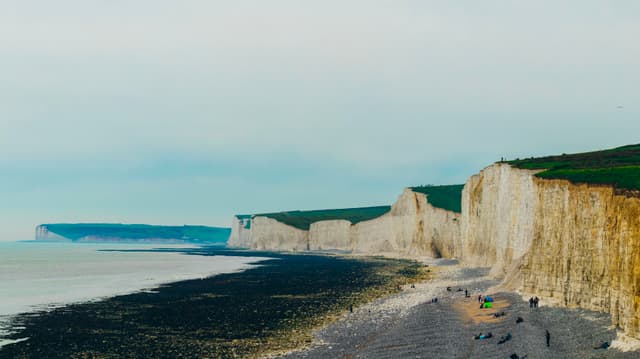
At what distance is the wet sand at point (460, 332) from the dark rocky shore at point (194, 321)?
2.81m

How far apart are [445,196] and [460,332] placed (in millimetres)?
100744

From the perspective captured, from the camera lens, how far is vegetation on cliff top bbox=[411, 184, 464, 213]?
119000mm

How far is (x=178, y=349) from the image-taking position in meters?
30.2

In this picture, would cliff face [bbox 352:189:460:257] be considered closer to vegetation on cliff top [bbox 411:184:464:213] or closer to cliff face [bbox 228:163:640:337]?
vegetation on cliff top [bbox 411:184:464:213]

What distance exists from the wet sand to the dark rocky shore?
9.21 feet

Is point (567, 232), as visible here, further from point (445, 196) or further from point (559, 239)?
point (445, 196)

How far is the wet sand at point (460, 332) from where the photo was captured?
2542 cm

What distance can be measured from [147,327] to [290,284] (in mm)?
27833

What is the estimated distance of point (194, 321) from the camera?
38.9 m

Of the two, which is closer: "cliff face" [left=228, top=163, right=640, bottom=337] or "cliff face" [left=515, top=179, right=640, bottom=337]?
"cliff face" [left=515, top=179, right=640, bottom=337]

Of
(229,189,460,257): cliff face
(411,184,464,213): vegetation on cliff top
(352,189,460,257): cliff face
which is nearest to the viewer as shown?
(352,189,460,257): cliff face

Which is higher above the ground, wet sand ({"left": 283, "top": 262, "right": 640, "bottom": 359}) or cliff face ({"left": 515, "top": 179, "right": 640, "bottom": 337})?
cliff face ({"left": 515, "top": 179, "right": 640, "bottom": 337})

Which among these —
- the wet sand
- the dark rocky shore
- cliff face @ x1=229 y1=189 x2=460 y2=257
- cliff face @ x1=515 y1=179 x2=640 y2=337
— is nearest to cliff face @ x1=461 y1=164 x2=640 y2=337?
cliff face @ x1=515 y1=179 x2=640 y2=337

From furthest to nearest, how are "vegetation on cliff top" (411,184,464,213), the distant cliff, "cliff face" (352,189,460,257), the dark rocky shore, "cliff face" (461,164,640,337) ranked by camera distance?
"vegetation on cliff top" (411,184,464,213), "cliff face" (352,189,460,257), the dark rocky shore, the distant cliff, "cliff face" (461,164,640,337)
